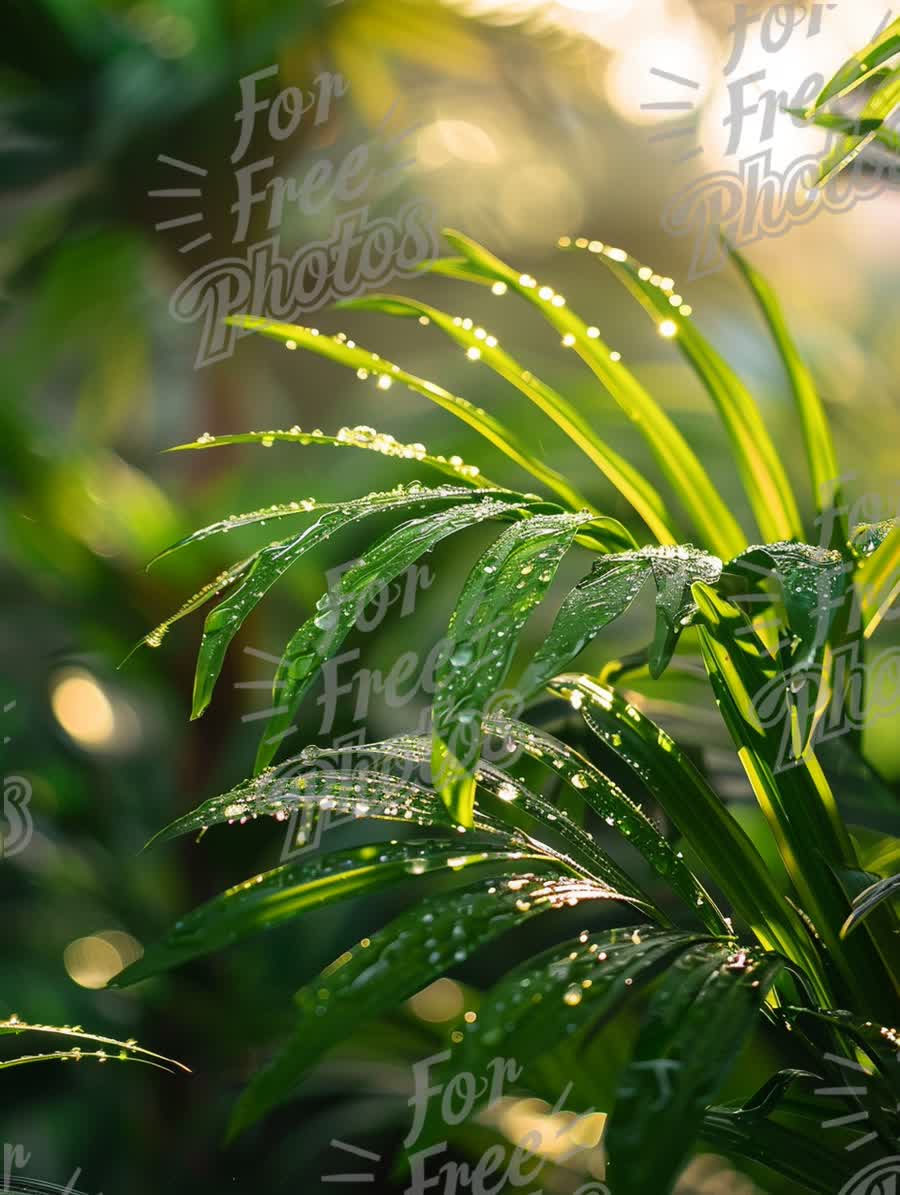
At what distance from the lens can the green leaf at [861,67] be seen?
362 mm

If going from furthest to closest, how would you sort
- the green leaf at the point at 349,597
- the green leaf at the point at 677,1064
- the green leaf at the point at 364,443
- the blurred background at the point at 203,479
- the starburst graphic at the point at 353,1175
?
the blurred background at the point at 203,479
the starburst graphic at the point at 353,1175
the green leaf at the point at 364,443
the green leaf at the point at 349,597
the green leaf at the point at 677,1064

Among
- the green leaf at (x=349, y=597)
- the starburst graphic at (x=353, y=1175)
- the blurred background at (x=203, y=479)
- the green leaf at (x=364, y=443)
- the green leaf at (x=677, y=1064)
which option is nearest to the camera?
the green leaf at (x=677, y=1064)

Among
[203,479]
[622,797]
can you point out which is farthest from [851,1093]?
[203,479]

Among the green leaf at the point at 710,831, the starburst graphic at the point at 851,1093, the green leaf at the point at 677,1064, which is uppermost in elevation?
the green leaf at the point at 710,831

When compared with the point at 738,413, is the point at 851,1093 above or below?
below

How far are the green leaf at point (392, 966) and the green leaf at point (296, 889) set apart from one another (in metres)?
0.01

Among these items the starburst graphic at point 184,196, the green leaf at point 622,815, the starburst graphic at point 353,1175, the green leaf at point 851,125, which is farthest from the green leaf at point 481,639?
the starburst graphic at point 184,196

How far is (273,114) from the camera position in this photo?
43.3 inches

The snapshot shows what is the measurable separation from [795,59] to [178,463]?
4.27 ft

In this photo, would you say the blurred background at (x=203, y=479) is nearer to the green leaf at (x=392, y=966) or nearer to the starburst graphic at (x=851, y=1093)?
→ the starburst graphic at (x=851, y=1093)

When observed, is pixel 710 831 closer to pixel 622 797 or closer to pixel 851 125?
pixel 622 797

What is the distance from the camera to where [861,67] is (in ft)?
1.22

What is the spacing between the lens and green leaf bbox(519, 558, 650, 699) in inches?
10.7

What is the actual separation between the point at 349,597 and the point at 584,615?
0.09m
